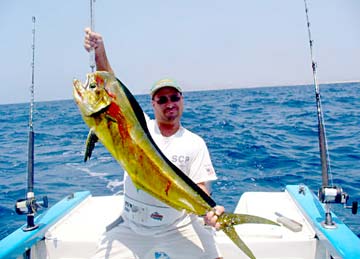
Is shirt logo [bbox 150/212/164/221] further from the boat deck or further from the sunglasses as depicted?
the sunglasses

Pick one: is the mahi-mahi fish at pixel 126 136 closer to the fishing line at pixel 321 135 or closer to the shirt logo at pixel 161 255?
the shirt logo at pixel 161 255

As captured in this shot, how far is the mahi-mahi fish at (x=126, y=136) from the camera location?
6.36ft

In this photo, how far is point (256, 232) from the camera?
344 cm

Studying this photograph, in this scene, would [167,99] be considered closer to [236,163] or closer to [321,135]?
[321,135]

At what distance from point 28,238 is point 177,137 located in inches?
63.2

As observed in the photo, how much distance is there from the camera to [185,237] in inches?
122

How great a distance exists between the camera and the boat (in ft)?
9.93

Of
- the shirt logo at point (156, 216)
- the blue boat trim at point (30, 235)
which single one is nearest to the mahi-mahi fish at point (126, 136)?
the shirt logo at point (156, 216)

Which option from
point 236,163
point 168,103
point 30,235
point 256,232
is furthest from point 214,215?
point 236,163

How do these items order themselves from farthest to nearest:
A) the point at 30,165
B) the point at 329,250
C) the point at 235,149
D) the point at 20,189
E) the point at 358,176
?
the point at 235,149
the point at 20,189
the point at 358,176
the point at 30,165
the point at 329,250

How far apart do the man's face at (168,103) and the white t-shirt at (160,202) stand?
0.53 ft

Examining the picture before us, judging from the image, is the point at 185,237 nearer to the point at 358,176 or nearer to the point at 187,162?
the point at 187,162

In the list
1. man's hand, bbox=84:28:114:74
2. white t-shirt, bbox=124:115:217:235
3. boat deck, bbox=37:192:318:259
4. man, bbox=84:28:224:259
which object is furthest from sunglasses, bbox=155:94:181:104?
boat deck, bbox=37:192:318:259

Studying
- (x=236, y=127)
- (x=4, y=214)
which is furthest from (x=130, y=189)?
(x=236, y=127)
